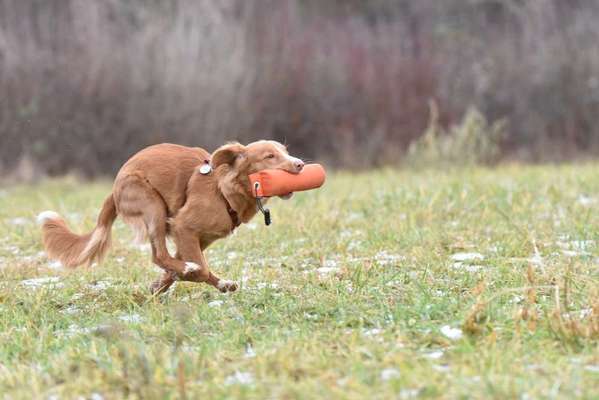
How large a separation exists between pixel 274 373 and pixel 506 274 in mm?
2270

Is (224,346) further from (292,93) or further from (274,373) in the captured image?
(292,93)

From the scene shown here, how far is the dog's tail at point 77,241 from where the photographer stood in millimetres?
5695

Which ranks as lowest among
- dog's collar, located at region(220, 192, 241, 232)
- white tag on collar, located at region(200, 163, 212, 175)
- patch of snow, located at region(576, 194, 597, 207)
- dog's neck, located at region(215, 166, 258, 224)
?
patch of snow, located at region(576, 194, 597, 207)

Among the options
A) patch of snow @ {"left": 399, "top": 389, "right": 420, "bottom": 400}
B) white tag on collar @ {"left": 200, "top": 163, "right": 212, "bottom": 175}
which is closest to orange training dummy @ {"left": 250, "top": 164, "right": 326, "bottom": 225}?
white tag on collar @ {"left": 200, "top": 163, "right": 212, "bottom": 175}

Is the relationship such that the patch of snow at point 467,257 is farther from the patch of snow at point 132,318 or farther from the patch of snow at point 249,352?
the patch of snow at point 249,352

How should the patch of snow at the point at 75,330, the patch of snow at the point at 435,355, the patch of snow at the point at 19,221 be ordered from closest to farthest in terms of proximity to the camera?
the patch of snow at the point at 435,355
the patch of snow at the point at 75,330
the patch of snow at the point at 19,221

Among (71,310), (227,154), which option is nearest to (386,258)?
(227,154)

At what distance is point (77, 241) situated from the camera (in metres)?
5.75

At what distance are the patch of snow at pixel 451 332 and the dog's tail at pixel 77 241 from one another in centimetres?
246

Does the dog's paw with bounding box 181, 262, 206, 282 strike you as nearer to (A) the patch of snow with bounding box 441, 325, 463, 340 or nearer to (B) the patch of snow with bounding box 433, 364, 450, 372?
(A) the patch of snow with bounding box 441, 325, 463, 340

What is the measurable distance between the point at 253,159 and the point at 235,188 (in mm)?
206

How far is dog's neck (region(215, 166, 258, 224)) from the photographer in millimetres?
5340

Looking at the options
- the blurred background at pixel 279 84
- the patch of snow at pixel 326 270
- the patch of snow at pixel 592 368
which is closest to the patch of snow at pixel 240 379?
the patch of snow at pixel 592 368

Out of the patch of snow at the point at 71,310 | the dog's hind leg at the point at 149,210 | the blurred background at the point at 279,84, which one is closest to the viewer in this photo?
the patch of snow at the point at 71,310
